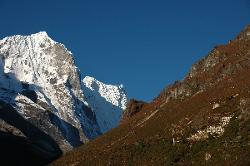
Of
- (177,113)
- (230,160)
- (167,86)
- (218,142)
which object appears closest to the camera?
(230,160)

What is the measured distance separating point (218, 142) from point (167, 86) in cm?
7274

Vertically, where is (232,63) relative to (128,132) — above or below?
above

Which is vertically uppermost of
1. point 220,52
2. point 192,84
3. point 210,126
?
point 220,52

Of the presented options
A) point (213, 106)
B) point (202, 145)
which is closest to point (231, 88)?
point (213, 106)

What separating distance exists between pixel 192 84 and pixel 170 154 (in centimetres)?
4387

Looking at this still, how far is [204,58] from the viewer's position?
534 feet

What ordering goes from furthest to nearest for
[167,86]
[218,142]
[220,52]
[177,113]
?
[167,86]
[220,52]
[177,113]
[218,142]

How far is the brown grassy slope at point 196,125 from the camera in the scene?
98500mm

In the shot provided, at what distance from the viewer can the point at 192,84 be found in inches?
5723

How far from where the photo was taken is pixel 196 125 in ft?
373

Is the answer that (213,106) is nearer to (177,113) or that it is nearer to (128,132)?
(177,113)

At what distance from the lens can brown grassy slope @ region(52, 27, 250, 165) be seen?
98500mm

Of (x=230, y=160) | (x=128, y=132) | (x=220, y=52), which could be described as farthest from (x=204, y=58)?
(x=230, y=160)

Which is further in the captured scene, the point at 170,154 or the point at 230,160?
the point at 170,154
